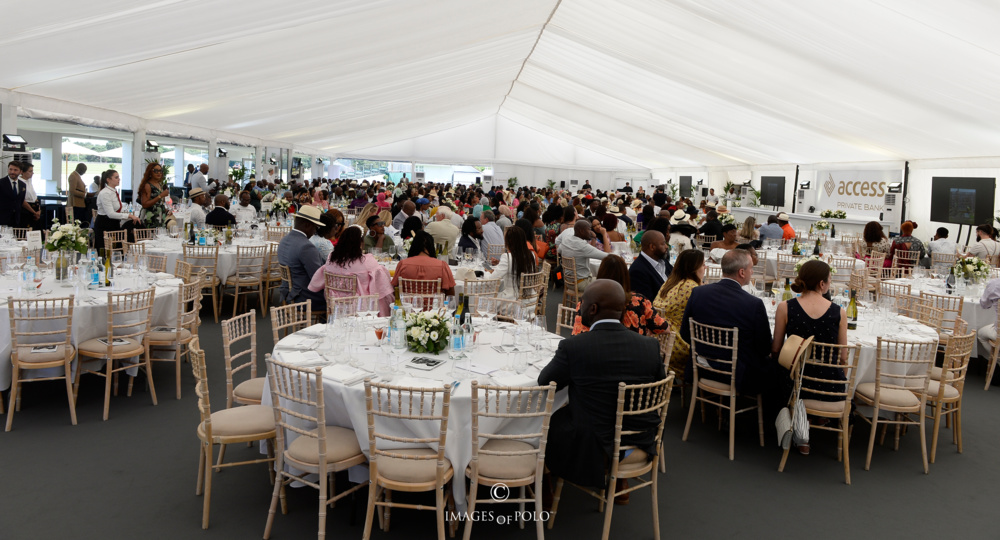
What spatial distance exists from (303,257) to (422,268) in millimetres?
1448

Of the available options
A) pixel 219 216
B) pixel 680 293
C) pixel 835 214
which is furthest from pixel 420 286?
pixel 835 214

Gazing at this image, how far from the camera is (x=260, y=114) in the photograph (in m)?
15.5

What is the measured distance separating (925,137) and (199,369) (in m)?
13.7

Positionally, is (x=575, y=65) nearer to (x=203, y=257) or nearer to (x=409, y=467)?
(x=203, y=257)

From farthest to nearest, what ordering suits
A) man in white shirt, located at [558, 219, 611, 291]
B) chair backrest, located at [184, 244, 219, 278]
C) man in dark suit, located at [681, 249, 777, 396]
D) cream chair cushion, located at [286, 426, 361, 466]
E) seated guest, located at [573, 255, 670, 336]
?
man in white shirt, located at [558, 219, 611, 291]
chair backrest, located at [184, 244, 219, 278]
man in dark suit, located at [681, 249, 777, 396]
seated guest, located at [573, 255, 670, 336]
cream chair cushion, located at [286, 426, 361, 466]

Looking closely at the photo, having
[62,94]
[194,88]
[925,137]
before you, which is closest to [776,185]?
[925,137]

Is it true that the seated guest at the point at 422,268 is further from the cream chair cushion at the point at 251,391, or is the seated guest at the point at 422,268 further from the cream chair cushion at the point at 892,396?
the cream chair cushion at the point at 892,396

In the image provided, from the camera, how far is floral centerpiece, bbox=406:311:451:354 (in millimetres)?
4066

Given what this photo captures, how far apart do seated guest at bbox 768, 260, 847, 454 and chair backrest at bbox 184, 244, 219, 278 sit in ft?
20.9

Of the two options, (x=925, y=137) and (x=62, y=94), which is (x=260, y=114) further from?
(x=925, y=137)

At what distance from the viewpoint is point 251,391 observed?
434cm

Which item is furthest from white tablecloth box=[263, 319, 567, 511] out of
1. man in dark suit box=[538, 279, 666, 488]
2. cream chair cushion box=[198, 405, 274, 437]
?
man in dark suit box=[538, 279, 666, 488]

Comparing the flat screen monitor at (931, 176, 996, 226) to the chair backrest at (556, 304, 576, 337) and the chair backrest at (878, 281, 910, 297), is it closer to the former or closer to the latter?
the chair backrest at (878, 281, 910, 297)

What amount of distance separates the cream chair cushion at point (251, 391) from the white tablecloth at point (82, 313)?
1723 mm
